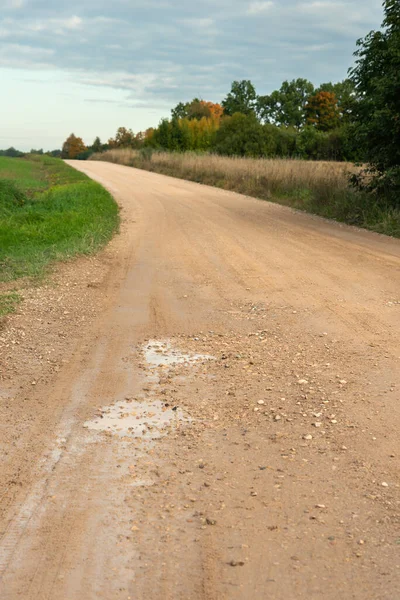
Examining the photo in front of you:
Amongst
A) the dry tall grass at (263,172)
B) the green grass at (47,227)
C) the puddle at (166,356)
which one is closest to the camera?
the puddle at (166,356)

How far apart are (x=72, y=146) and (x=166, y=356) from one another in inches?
4466

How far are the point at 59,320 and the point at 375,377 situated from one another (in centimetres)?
355

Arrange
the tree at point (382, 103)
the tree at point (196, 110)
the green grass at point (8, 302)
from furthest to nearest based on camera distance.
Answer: the tree at point (196, 110)
the tree at point (382, 103)
the green grass at point (8, 302)

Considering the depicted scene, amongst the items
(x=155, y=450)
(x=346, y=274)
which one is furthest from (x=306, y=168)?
(x=155, y=450)

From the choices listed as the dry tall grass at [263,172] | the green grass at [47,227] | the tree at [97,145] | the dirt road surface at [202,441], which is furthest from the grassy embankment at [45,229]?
the tree at [97,145]

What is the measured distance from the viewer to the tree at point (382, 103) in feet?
52.2

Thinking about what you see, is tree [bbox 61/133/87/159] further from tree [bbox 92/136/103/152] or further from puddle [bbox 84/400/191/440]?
puddle [bbox 84/400/191/440]

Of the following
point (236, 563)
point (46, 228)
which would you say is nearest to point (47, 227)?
point (46, 228)

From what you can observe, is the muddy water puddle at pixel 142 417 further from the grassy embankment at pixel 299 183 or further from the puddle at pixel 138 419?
the grassy embankment at pixel 299 183

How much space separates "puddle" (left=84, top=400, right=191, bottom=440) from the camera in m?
4.72

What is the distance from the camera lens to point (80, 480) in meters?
3.99

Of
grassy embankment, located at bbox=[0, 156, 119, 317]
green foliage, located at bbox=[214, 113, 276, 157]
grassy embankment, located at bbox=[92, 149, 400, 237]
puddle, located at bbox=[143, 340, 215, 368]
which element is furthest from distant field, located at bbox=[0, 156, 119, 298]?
green foliage, located at bbox=[214, 113, 276, 157]

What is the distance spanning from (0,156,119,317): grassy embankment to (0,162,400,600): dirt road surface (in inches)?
46.8

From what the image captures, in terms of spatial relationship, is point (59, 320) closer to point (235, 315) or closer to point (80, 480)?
point (235, 315)
